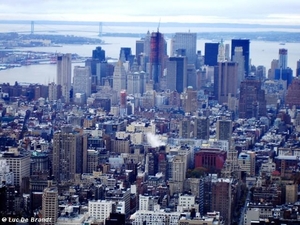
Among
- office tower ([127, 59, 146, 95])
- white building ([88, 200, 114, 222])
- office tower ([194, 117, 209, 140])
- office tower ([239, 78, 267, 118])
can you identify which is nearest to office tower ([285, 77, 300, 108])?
office tower ([239, 78, 267, 118])

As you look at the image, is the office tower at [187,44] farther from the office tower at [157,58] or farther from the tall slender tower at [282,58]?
the tall slender tower at [282,58]

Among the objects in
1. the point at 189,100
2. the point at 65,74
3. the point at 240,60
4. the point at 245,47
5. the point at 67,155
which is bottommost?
the point at 67,155

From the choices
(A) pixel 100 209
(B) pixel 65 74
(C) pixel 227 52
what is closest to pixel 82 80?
(B) pixel 65 74

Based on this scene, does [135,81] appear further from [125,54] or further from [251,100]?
[251,100]

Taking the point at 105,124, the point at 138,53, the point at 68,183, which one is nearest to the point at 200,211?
the point at 68,183

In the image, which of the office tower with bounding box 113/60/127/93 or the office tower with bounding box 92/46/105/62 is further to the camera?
the office tower with bounding box 113/60/127/93

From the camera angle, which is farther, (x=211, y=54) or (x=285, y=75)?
(x=211, y=54)

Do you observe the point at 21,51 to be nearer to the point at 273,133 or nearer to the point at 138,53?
the point at 273,133

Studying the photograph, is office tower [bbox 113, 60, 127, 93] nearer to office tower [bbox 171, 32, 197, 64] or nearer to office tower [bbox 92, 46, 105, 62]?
office tower [bbox 92, 46, 105, 62]
